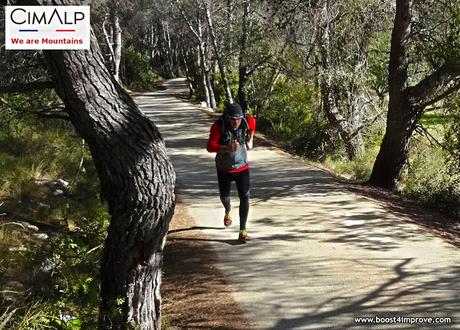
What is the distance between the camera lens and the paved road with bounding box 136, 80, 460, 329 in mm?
5004

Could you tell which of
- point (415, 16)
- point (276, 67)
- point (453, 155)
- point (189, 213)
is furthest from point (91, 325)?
point (276, 67)

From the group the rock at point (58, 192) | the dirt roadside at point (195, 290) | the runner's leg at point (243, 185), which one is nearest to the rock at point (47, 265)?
the dirt roadside at point (195, 290)

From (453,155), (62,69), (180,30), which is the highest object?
(180,30)

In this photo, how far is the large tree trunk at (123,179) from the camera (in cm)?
374

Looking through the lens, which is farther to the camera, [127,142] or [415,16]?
[415,16]

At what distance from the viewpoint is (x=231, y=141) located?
6.27m

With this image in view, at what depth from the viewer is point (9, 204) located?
9.30 m

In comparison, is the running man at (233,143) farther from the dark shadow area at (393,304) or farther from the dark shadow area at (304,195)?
the dark shadow area at (393,304)

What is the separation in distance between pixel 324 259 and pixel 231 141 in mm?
1820

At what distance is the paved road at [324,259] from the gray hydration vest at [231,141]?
116 cm

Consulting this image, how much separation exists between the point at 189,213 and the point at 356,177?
6.05 m

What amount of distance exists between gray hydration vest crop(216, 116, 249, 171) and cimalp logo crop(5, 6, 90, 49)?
224 centimetres

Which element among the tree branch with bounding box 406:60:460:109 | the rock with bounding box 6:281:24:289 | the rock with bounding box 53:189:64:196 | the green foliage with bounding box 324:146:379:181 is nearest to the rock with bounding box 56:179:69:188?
the rock with bounding box 53:189:64:196

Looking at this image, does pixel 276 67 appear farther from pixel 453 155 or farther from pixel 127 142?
pixel 127 142
